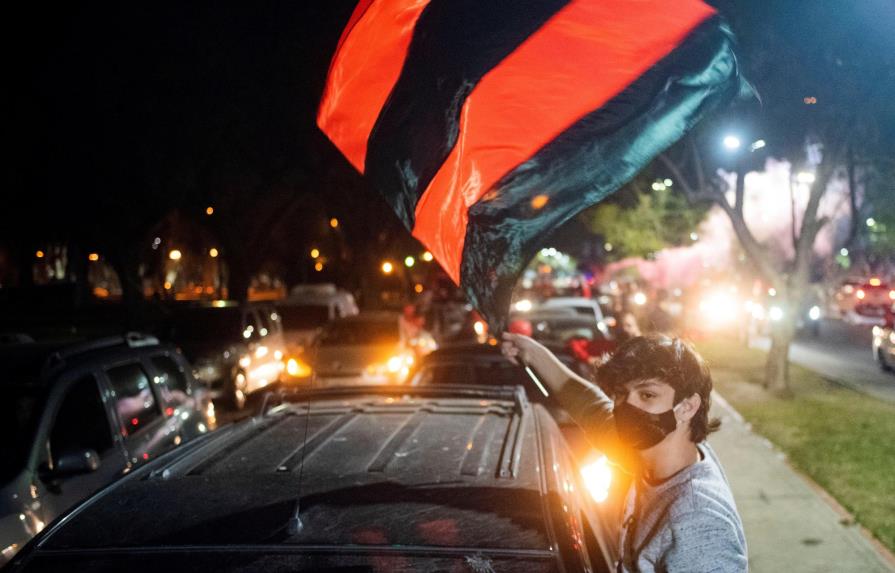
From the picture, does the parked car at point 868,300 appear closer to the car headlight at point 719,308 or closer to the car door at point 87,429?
the car headlight at point 719,308

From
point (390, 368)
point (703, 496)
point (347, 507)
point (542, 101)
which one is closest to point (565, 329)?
point (390, 368)

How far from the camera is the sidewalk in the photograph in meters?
6.53

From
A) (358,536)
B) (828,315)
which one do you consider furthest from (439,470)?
(828,315)

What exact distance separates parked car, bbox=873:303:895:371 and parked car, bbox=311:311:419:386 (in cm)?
1186

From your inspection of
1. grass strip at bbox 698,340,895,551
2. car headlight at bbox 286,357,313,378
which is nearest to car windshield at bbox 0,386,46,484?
grass strip at bbox 698,340,895,551

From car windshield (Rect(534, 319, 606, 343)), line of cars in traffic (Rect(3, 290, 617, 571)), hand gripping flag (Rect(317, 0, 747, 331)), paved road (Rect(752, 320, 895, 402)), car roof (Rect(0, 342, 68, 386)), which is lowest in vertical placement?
paved road (Rect(752, 320, 895, 402))

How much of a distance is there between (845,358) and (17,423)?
2252 centimetres

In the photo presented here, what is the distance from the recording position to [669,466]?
2430mm

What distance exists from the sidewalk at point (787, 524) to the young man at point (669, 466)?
4.61 meters

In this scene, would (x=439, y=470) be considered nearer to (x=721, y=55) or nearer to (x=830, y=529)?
(x=721, y=55)

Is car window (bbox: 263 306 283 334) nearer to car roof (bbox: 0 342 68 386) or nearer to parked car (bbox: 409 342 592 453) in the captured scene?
parked car (bbox: 409 342 592 453)

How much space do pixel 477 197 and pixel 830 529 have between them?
18.7 feet

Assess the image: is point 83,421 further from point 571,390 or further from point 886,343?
point 886,343

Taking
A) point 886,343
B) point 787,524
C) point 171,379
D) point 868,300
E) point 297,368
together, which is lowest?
point 868,300
